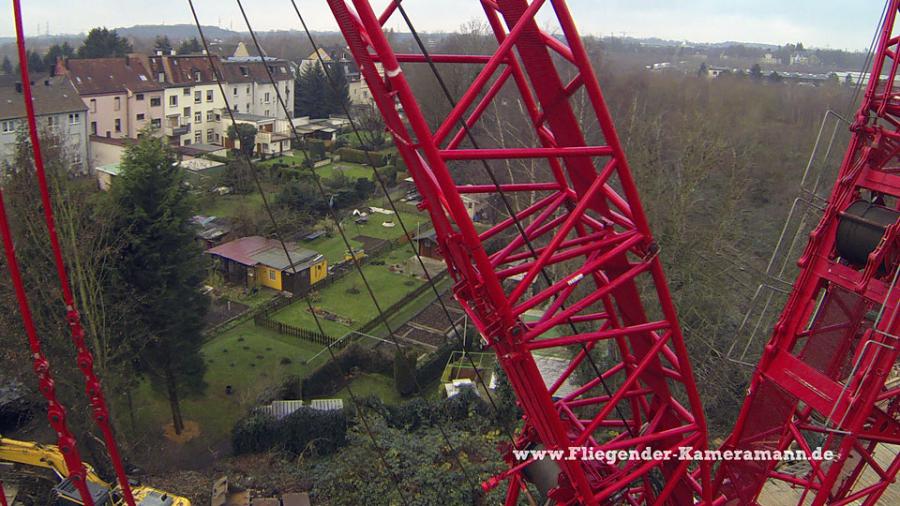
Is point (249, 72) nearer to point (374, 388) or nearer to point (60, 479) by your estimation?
point (374, 388)

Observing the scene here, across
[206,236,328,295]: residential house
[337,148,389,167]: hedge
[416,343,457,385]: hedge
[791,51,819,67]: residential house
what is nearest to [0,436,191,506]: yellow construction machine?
[416,343,457,385]: hedge

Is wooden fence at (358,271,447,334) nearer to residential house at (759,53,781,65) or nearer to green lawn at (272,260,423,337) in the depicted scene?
green lawn at (272,260,423,337)

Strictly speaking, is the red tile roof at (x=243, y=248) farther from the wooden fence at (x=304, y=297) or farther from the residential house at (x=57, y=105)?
the residential house at (x=57, y=105)

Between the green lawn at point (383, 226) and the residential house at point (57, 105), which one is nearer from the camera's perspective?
the green lawn at point (383, 226)

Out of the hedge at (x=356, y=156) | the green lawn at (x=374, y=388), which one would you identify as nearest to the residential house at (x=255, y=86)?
the hedge at (x=356, y=156)

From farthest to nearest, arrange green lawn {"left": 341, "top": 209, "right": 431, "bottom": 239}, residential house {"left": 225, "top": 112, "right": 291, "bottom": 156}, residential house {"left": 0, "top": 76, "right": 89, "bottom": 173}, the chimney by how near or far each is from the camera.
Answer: residential house {"left": 225, "top": 112, "right": 291, "bottom": 156} → the chimney → residential house {"left": 0, "top": 76, "right": 89, "bottom": 173} → green lawn {"left": 341, "top": 209, "right": 431, "bottom": 239}

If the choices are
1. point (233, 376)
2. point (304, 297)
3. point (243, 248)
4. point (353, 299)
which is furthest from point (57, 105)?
point (233, 376)

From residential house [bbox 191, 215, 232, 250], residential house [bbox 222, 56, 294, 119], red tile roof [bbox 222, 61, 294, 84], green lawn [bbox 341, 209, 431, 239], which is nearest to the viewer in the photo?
residential house [bbox 191, 215, 232, 250]
